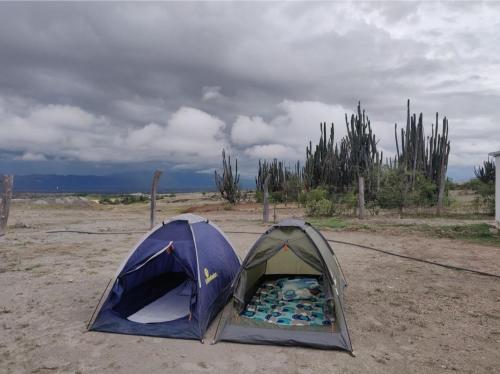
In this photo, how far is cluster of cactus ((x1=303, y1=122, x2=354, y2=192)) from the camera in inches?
914

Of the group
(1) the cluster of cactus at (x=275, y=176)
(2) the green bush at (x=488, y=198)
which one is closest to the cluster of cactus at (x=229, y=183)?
(1) the cluster of cactus at (x=275, y=176)

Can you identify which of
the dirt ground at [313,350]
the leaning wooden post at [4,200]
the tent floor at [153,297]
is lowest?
the dirt ground at [313,350]

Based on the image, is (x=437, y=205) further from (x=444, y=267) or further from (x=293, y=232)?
(x=293, y=232)

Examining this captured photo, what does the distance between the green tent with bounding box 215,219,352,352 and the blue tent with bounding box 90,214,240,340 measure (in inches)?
14.2

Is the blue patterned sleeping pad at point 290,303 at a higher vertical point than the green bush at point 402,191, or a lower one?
lower

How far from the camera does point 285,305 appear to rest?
610 centimetres

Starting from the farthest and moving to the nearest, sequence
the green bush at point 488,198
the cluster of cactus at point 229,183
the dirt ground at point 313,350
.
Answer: the cluster of cactus at point 229,183, the green bush at point 488,198, the dirt ground at point 313,350

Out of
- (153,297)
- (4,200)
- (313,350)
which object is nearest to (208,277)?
(153,297)

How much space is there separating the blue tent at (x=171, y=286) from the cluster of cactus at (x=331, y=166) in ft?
57.3

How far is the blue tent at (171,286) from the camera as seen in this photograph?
5.20 meters

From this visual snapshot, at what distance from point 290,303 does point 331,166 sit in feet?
59.9

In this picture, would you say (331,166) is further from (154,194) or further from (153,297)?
(153,297)

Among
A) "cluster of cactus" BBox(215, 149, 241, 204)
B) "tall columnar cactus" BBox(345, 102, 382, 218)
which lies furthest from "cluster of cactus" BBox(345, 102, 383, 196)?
"cluster of cactus" BBox(215, 149, 241, 204)

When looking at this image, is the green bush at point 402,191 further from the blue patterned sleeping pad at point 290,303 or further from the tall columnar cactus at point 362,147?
the blue patterned sleeping pad at point 290,303
